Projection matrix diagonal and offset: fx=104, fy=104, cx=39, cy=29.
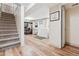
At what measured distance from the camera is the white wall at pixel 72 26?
3.21 m

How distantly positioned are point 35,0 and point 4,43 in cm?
170

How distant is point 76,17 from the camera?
3285mm

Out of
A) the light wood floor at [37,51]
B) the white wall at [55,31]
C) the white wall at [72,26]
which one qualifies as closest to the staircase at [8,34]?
the light wood floor at [37,51]

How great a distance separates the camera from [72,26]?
3488 millimetres

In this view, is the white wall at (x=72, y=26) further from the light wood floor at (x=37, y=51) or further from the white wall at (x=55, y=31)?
the light wood floor at (x=37, y=51)

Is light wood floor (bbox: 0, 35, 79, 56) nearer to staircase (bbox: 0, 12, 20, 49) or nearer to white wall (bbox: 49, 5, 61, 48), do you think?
staircase (bbox: 0, 12, 20, 49)

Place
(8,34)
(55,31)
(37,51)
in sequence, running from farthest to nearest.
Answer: (55,31) < (8,34) < (37,51)

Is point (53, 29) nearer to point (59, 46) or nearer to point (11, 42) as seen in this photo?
point (59, 46)

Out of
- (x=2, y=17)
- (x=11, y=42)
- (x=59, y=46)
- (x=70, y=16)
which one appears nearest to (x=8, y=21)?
(x=2, y=17)

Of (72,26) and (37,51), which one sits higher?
(72,26)

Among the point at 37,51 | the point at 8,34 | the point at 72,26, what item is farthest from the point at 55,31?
the point at 8,34

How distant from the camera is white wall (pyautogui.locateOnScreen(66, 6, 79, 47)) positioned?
3.21 metres

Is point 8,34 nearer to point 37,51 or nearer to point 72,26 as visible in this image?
point 37,51

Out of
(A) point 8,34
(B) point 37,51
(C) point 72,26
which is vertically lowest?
(B) point 37,51
